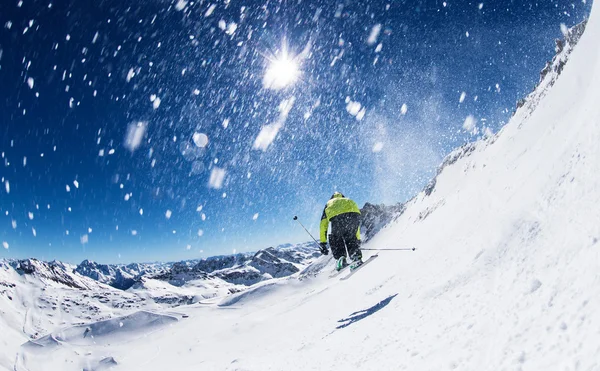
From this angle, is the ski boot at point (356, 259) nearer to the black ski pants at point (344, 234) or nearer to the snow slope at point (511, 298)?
the black ski pants at point (344, 234)

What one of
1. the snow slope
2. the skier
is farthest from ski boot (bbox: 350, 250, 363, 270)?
the snow slope

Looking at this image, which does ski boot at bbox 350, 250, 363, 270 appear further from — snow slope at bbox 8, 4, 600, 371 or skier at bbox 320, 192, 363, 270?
snow slope at bbox 8, 4, 600, 371

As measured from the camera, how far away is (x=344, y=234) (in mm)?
12469

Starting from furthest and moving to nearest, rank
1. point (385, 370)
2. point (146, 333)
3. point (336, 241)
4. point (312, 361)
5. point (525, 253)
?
point (146, 333) < point (336, 241) < point (312, 361) < point (525, 253) < point (385, 370)

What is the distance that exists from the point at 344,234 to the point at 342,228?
0.99ft

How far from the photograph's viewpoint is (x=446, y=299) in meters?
6.52

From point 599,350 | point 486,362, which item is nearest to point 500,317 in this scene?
point 486,362

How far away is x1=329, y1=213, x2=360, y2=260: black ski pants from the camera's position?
12.3 m

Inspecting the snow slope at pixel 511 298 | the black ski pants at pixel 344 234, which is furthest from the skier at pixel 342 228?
the snow slope at pixel 511 298

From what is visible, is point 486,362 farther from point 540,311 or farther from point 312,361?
point 312,361

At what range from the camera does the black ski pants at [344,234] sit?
12.3m

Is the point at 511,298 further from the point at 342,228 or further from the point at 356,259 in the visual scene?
the point at 356,259

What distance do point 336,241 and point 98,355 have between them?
2113 inches

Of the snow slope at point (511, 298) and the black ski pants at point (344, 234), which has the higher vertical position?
the black ski pants at point (344, 234)
